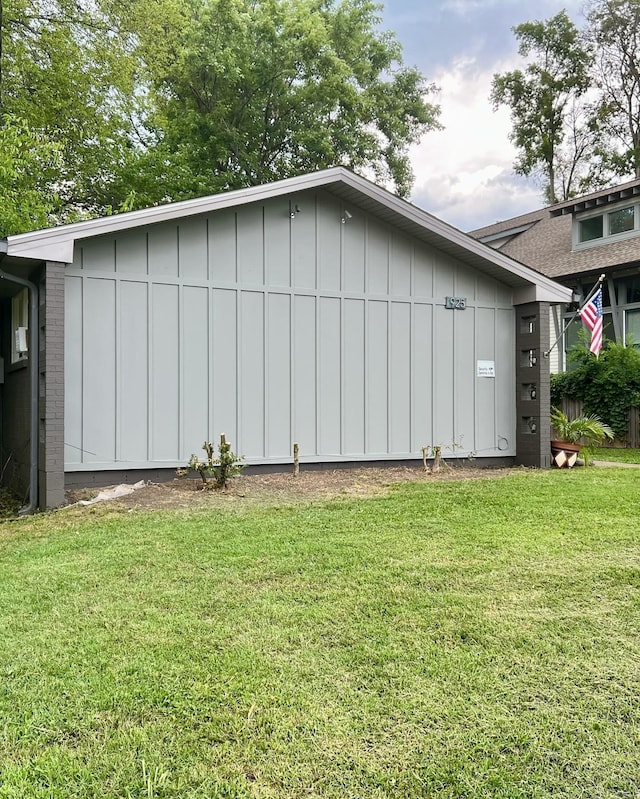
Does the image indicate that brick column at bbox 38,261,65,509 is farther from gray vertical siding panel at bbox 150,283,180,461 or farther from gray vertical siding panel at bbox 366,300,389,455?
gray vertical siding panel at bbox 366,300,389,455

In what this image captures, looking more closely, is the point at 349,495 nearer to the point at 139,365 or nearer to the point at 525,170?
the point at 139,365

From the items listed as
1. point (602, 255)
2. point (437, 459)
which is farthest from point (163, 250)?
point (602, 255)

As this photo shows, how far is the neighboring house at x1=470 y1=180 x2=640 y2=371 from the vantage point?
1515cm

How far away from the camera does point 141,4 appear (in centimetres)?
1462

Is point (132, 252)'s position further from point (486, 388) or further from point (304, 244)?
point (486, 388)

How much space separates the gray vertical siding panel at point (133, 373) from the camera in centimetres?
720

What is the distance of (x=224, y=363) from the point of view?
7.78 meters

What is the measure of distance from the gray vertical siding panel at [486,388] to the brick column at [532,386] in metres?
0.40

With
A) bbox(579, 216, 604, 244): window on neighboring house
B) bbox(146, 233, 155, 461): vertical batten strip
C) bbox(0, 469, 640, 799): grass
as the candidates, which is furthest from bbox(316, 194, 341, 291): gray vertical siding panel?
bbox(579, 216, 604, 244): window on neighboring house

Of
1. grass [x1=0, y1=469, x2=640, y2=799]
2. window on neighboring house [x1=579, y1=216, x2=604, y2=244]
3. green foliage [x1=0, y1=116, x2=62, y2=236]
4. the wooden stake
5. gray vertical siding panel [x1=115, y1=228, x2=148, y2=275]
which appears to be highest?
window on neighboring house [x1=579, y1=216, x2=604, y2=244]

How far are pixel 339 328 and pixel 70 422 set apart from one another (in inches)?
144

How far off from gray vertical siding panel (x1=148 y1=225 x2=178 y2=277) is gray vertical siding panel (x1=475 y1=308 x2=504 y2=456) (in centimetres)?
454

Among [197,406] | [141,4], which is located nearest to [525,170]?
[141,4]

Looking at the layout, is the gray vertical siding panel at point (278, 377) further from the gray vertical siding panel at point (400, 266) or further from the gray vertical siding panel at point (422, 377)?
the gray vertical siding panel at point (422, 377)
